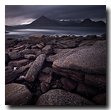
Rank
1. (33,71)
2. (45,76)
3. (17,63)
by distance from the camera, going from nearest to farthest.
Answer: (33,71), (45,76), (17,63)

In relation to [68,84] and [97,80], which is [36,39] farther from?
[97,80]

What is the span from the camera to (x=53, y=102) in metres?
1.34

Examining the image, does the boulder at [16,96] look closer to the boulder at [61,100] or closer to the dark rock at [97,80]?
the boulder at [61,100]

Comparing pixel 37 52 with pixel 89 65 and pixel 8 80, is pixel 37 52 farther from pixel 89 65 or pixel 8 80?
pixel 89 65

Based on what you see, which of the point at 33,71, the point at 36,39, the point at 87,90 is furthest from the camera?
the point at 36,39

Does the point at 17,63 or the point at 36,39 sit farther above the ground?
the point at 36,39

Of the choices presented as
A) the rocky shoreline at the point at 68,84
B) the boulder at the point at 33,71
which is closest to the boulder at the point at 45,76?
the rocky shoreline at the point at 68,84

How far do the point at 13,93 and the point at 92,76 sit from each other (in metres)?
1.63

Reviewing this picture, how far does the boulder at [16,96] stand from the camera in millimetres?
1346

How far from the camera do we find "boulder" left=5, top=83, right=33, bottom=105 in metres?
1.35

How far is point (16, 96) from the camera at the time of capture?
146 centimetres

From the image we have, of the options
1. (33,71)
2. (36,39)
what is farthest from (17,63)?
(36,39)

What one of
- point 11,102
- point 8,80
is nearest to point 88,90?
point 11,102

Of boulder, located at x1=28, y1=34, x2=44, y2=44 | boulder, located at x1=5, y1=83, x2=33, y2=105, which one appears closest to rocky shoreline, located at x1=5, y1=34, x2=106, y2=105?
boulder, located at x1=5, y1=83, x2=33, y2=105
